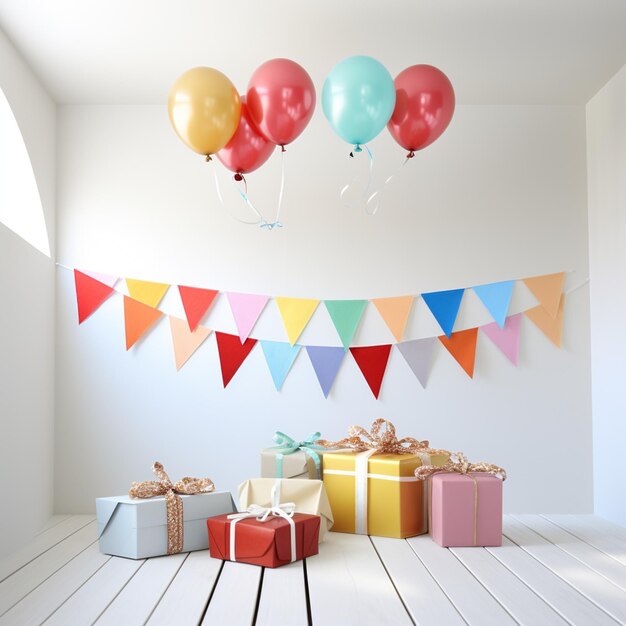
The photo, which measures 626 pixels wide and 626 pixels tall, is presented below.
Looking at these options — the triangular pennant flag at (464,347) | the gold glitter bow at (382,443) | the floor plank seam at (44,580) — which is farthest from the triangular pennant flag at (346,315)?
the floor plank seam at (44,580)

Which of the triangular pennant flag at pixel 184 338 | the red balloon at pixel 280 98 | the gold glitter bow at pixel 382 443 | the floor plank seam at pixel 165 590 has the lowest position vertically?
the floor plank seam at pixel 165 590

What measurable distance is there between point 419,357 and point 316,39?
4.69 ft

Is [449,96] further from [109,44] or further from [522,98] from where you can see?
[109,44]

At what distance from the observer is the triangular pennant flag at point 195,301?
3428mm

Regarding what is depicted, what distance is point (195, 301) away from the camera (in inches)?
135

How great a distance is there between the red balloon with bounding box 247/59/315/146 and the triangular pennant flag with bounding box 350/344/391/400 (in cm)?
127

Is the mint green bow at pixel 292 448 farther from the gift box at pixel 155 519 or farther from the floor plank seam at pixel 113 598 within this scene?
the floor plank seam at pixel 113 598

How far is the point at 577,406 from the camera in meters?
3.45

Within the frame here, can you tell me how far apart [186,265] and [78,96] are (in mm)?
897

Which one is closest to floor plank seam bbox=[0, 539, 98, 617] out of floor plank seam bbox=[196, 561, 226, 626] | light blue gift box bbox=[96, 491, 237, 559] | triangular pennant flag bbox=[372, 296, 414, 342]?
light blue gift box bbox=[96, 491, 237, 559]

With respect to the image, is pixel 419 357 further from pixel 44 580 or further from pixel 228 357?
pixel 44 580

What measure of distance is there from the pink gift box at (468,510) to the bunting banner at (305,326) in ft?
2.77

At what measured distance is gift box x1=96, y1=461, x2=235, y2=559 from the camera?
247 cm

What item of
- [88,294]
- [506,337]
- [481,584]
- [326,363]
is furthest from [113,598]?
[506,337]
